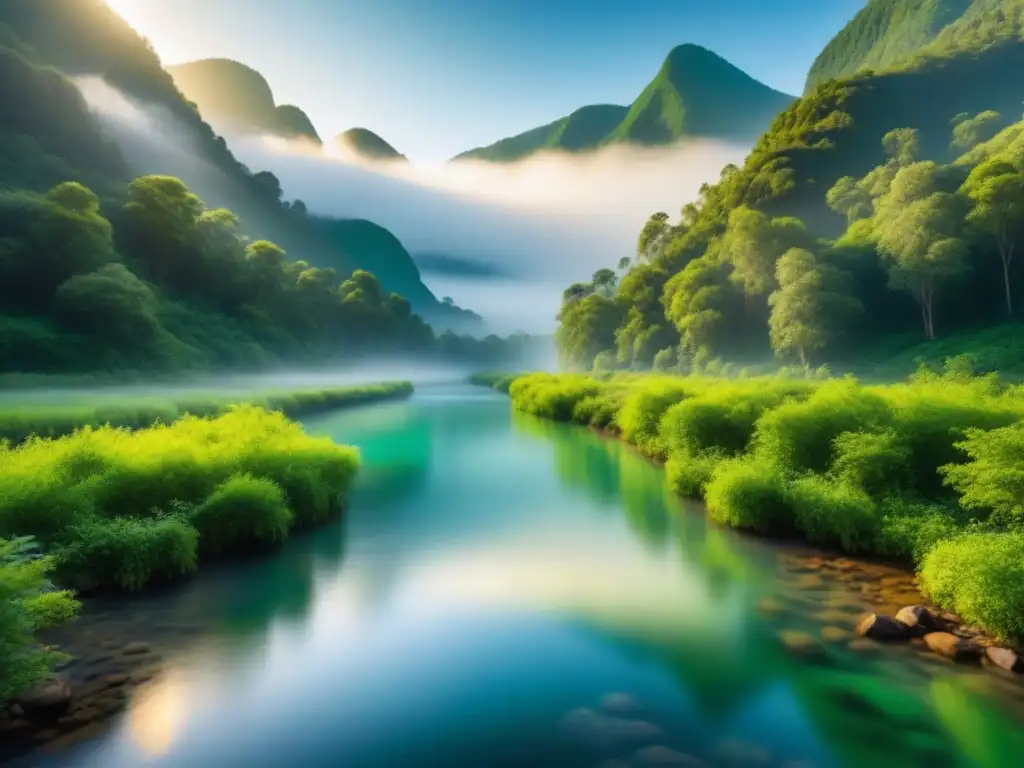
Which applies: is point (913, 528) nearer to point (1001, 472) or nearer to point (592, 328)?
point (1001, 472)

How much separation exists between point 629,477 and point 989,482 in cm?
1655

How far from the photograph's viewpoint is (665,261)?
98.4m

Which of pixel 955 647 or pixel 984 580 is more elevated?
pixel 984 580

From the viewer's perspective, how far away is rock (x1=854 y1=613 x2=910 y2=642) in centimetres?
1165

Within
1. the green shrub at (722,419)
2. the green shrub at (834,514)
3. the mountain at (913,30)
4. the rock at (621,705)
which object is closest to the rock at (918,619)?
the green shrub at (834,514)

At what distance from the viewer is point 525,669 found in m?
11.3

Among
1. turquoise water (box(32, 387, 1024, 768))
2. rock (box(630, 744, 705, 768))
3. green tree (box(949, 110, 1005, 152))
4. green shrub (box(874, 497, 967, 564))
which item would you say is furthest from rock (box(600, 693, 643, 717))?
green tree (box(949, 110, 1005, 152))

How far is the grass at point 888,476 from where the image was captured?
1239cm

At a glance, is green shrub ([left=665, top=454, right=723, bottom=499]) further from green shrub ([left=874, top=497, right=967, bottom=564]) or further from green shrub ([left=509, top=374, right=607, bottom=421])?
green shrub ([left=509, top=374, right=607, bottom=421])

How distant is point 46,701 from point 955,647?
1405cm

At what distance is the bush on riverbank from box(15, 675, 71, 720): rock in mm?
3732

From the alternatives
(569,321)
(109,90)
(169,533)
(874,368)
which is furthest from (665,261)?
(109,90)

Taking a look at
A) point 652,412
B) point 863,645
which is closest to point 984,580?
point 863,645

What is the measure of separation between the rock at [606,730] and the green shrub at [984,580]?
20.9 feet
